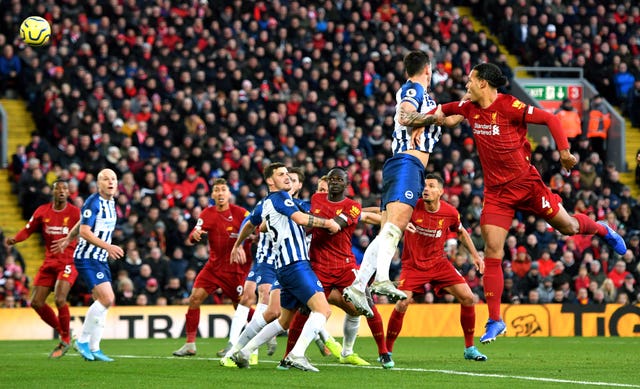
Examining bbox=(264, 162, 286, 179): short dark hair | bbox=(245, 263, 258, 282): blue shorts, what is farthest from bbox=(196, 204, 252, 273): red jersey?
bbox=(264, 162, 286, 179): short dark hair

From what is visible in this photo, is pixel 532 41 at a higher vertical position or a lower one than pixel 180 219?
higher

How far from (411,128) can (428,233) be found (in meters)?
3.67

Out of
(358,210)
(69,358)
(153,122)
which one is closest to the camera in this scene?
(358,210)

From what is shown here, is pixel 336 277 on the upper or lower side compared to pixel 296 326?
upper

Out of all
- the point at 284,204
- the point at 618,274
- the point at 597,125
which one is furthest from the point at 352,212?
the point at 597,125

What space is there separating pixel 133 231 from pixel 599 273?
31.6ft

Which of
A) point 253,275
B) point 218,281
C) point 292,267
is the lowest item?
point 218,281

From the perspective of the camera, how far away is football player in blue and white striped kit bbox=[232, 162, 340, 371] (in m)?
12.6

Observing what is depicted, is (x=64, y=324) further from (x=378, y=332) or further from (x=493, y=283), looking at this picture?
(x=493, y=283)

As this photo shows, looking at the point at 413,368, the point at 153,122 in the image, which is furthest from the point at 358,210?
the point at 153,122

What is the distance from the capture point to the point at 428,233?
15.7 metres

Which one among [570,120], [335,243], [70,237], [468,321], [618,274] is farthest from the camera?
[570,120]

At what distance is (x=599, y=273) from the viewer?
83.1 feet

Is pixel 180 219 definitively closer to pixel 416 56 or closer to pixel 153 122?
pixel 153 122
